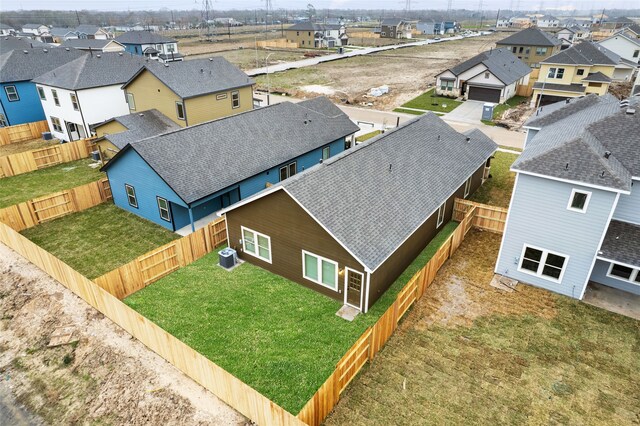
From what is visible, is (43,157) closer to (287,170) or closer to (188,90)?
(188,90)

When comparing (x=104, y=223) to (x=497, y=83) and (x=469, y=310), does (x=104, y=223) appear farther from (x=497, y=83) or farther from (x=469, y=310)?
(x=497, y=83)

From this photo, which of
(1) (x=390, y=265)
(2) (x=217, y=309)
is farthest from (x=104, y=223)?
(1) (x=390, y=265)

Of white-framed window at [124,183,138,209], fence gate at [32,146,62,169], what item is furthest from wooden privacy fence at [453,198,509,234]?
fence gate at [32,146,62,169]

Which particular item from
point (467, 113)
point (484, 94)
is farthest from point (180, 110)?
point (484, 94)

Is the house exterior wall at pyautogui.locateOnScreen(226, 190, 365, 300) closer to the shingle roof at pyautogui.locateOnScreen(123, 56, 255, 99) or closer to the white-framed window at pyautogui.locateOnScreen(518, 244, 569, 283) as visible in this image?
the white-framed window at pyautogui.locateOnScreen(518, 244, 569, 283)

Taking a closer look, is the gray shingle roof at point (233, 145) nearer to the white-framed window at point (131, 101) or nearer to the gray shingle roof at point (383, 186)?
the gray shingle roof at point (383, 186)
